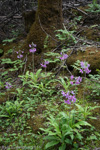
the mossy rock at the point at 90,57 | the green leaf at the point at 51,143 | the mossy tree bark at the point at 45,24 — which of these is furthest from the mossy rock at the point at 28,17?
the green leaf at the point at 51,143

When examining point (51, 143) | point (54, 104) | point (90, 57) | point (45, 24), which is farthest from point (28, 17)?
Answer: point (51, 143)

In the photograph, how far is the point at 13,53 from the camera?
5.87 meters

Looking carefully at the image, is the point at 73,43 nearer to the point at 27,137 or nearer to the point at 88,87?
the point at 88,87

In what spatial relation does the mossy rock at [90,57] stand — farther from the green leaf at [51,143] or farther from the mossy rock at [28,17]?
the mossy rock at [28,17]

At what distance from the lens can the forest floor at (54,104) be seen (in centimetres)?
255

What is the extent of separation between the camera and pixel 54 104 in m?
3.51

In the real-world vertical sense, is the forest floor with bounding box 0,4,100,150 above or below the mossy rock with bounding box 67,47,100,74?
below

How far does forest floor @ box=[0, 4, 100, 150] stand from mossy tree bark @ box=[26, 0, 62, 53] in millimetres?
432

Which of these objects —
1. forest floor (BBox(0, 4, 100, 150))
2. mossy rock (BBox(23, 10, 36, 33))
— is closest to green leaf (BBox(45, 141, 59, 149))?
forest floor (BBox(0, 4, 100, 150))

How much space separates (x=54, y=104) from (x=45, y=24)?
125 inches

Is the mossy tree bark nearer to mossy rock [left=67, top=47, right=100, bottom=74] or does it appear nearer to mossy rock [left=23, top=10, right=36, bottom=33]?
mossy rock [left=67, top=47, right=100, bottom=74]

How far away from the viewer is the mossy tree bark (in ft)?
17.5

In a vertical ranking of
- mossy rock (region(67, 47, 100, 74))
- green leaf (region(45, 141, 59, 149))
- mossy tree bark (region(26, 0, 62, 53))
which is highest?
mossy tree bark (region(26, 0, 62, 53))

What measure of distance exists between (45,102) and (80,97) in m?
0.83
